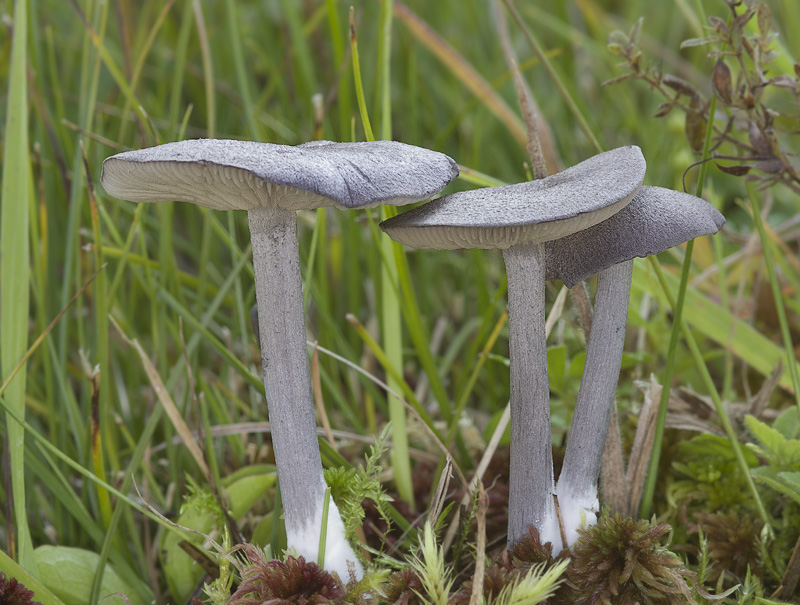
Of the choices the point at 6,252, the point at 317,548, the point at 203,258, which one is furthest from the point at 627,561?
the point at 6,252

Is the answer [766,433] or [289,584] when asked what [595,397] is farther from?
[289,584]

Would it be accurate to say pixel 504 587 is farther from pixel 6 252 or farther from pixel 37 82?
pixel 37 82

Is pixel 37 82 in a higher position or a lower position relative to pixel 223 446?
higher

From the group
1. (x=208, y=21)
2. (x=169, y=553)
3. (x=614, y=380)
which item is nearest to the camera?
(x=614, y=380)

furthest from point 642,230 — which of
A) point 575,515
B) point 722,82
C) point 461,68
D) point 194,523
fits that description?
point 461,68

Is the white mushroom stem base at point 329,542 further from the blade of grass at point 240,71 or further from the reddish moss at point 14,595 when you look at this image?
the blade of grass at point 240,71

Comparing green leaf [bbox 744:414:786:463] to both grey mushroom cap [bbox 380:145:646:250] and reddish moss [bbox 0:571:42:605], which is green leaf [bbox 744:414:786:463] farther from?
reddish moss [bbox 0:571:42:605]
